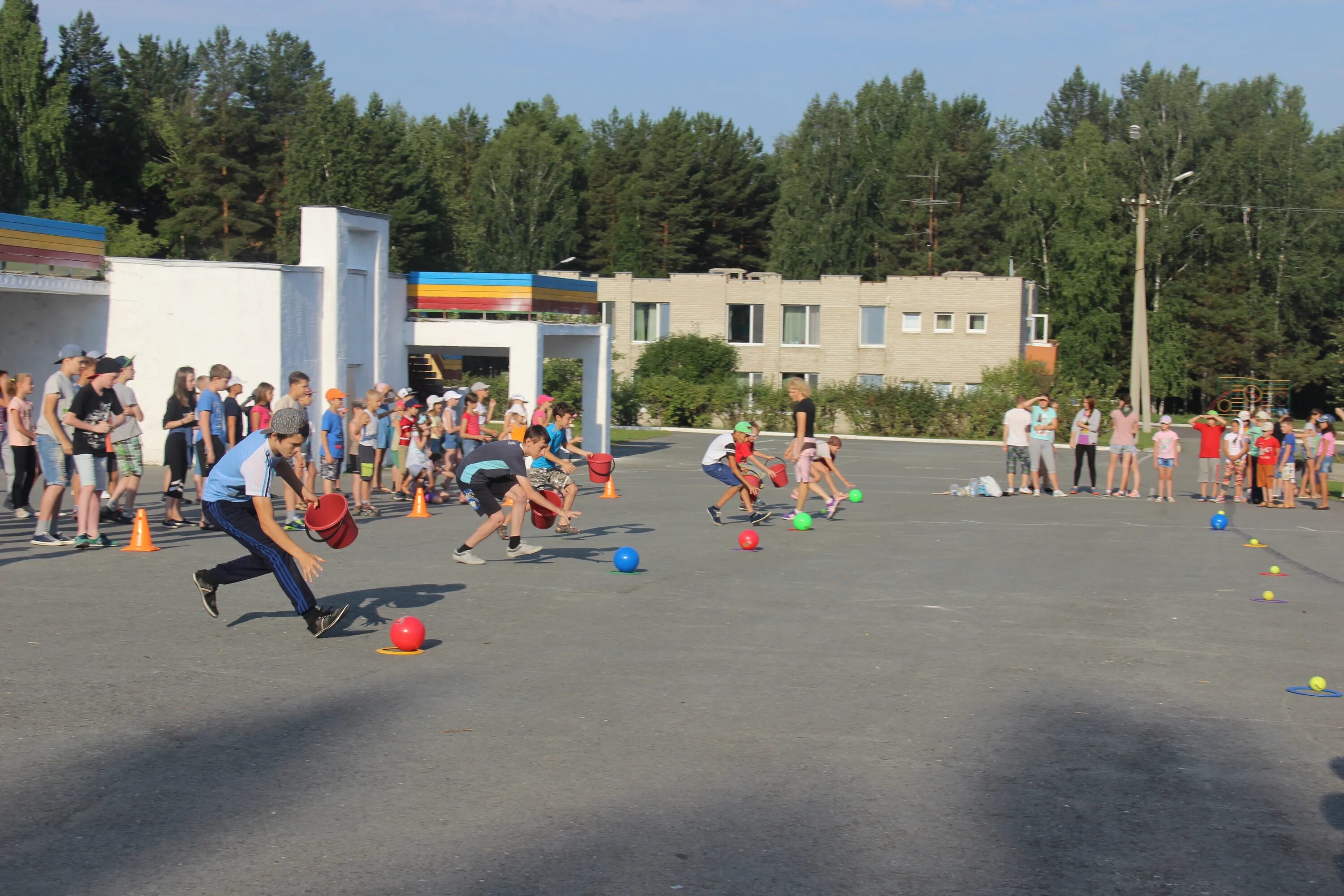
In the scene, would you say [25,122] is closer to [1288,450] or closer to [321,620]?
[1288,450]

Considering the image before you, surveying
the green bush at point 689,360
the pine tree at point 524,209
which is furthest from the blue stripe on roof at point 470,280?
the pine tree at point 524,209

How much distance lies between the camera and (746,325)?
6219cm

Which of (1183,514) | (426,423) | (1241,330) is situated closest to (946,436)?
(1241,330)

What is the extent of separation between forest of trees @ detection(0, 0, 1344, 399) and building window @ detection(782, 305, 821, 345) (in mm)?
17625

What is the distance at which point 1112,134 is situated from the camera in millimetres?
87312

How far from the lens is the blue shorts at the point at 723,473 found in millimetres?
17141

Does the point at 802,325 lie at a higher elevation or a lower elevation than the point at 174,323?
higher

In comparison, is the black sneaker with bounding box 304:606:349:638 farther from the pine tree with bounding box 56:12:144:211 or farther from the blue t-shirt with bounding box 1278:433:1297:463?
the pine tree with bounding box 56:12:144:211

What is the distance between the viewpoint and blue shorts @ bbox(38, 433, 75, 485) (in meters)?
12.6

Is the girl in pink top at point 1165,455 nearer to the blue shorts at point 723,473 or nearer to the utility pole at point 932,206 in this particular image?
the blue shorts at point 723,473

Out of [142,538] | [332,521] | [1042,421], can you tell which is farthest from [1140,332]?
[332,521]

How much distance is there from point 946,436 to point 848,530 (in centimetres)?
3733

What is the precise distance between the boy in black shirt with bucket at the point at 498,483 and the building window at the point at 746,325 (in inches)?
1957

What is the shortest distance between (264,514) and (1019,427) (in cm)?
1814
